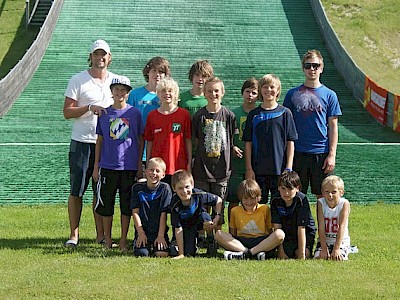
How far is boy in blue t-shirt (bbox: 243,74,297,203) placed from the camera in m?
7.22

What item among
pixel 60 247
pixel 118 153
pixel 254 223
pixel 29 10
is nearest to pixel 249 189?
pixel 254 223

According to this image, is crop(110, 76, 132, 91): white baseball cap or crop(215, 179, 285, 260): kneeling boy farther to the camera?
crop(110, 76, 132, 91): white baseball cap

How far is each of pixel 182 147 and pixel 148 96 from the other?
26.1 inches

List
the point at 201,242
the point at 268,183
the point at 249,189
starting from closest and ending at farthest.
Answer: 1. the point at 249,189
2. the point at 268,183
3. the point at 201,242

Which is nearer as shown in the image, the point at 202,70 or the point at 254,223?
the point at 254,223

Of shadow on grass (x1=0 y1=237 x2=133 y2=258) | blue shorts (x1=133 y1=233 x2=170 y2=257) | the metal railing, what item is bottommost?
shadow on grass (x1=0 y1=237 x2=133 y2=258)

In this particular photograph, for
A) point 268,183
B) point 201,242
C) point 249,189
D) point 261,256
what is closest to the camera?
point 261,256

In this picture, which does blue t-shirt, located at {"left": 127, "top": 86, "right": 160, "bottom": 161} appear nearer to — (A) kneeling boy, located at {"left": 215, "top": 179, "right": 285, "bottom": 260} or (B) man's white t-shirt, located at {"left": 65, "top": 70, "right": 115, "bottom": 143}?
(B) man's white t-shirt, located at {"left": 65, "top": 70, "right": 115, "bottom": 143}

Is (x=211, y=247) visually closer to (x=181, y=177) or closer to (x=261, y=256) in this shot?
(x=261, y=256)

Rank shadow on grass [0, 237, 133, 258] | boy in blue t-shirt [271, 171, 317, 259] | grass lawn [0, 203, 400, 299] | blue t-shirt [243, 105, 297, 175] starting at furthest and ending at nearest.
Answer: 1. blue t-shirt [243, 105, 297, 175]
2. shadow on grass [0, 237, 133, 258]
3. boy in blue t-shirt [271, 171, 317, 259]
4. grass lawn [0, 203, 400, 299]

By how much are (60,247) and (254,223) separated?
171 centimetres

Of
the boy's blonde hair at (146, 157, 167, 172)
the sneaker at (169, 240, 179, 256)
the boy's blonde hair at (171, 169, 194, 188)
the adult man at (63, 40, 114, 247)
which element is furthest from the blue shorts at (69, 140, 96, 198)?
the sneaker at (169, 240, 179, 256)

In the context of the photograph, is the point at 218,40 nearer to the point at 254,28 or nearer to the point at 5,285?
the point at 254,28

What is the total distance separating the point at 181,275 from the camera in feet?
20.1
